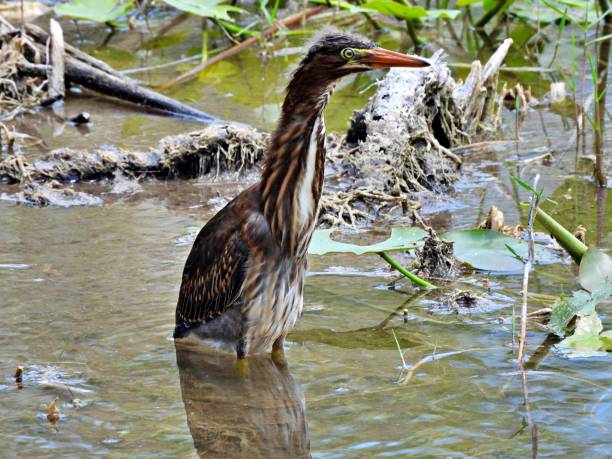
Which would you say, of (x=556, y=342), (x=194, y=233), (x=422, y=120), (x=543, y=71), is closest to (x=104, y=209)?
(x=194, y=233)

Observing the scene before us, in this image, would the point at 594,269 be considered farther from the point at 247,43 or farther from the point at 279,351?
the point at 247,43

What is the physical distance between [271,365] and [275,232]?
70 centimetres

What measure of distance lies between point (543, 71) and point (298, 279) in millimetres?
6569

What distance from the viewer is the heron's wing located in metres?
5.32

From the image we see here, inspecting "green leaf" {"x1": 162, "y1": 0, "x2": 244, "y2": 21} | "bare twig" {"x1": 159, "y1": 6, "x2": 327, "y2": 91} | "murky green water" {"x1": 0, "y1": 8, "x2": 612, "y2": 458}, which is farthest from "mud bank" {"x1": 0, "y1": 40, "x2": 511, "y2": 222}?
"bare twig" {"x1": 159, "y1": 6, "x2": 327, "y2": 91}

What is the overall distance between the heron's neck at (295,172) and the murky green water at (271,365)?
688 millimetres

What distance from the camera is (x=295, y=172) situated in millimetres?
5164

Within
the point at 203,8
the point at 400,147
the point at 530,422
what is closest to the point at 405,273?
the point at 530,422

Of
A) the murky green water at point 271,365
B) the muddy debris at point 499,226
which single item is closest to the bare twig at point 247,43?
the murky green water at point 271,365

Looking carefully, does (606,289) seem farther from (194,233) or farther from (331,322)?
(194,233)

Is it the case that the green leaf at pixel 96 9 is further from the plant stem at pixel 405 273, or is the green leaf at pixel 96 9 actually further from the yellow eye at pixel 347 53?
the yellow eye at pixel 347 53

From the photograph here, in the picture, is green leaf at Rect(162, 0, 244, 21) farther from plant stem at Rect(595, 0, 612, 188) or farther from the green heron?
the green heron

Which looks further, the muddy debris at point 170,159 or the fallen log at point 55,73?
the fallen log at point 55,73

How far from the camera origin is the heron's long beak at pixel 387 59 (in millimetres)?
4805
